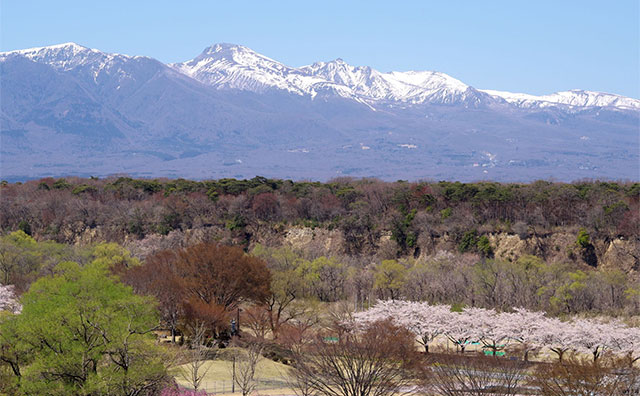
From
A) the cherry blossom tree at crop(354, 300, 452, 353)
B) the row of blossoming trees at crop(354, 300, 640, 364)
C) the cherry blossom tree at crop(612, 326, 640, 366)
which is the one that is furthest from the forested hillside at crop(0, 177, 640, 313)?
the cherry blossom tree at crop(612, 326, 640, 366)

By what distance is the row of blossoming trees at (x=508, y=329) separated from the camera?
49.2m

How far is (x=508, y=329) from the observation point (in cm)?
5272

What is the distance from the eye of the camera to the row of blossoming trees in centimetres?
4916

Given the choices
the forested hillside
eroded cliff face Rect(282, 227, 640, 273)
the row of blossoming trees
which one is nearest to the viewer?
the row of blossoming trees

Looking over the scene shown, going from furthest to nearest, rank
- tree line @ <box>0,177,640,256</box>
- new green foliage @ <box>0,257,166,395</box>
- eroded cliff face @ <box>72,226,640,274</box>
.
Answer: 1. tree line @ <box>0,177,640,256</box>
2. eroded cliff face @ <box>72,226,640,274</box>
3. new green foliage @ <box>0,257,166,395</box>

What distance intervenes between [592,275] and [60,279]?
44.0 meters

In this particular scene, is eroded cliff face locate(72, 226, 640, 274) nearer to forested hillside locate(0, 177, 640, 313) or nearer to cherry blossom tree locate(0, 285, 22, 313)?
forested hillside locate(0, 177, 640, 313)

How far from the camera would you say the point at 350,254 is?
92.8 metres

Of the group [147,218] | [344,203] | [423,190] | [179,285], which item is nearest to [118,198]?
[147,218]

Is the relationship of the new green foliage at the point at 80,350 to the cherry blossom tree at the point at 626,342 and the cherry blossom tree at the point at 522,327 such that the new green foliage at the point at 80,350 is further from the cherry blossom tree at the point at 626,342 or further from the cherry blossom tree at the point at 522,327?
the cherry blossom tree at the point at 626,342

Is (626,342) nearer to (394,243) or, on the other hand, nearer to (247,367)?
(247,367)

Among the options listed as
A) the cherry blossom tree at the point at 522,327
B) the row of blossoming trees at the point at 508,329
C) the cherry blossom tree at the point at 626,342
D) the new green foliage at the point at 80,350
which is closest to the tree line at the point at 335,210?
the row of blossoming trees at the point at 508,329

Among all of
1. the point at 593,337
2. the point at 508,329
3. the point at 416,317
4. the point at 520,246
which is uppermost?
the point at 593,337

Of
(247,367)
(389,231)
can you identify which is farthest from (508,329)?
(389,231)
